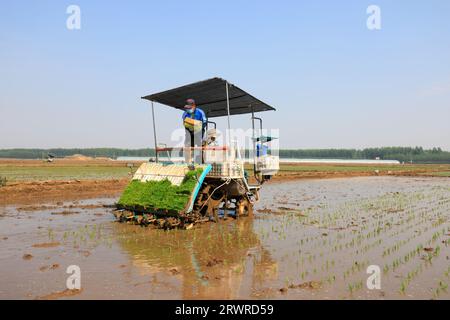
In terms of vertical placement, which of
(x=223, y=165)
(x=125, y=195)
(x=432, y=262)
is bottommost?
(x=432, y=262)

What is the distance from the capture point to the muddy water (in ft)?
19.6

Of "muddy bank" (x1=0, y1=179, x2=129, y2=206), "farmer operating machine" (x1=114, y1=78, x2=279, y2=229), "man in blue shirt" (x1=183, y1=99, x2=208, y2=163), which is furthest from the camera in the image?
"muddy bank" (x1=0, y1=179, x2=129, y2=206)

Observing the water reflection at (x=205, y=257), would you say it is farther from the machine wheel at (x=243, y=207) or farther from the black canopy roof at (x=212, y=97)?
the black canopy roof at (x=212, y=97)

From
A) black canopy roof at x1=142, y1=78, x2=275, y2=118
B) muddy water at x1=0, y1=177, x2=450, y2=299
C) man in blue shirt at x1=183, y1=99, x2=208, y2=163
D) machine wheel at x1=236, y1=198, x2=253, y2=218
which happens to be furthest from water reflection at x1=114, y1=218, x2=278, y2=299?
black canopy roof at x1=142, y1=78, x2=275, y2=118

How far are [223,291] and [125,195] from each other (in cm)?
780

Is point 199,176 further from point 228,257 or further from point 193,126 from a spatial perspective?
point 228,257

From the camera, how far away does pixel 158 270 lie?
22.8 ft

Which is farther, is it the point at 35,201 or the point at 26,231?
the point at 35,201

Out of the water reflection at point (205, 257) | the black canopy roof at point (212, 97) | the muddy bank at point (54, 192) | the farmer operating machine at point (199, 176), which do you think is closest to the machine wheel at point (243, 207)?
the farmer operating machine at point (199, 176)

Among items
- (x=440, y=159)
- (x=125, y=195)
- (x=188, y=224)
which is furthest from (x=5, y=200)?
(x=440, y=159)

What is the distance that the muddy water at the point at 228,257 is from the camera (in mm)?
5969

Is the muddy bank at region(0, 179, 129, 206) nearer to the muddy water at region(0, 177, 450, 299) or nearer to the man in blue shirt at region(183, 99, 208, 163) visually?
the muddy water at region(0, 177, 450, 299)

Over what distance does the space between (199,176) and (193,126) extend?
2104 millimetres
